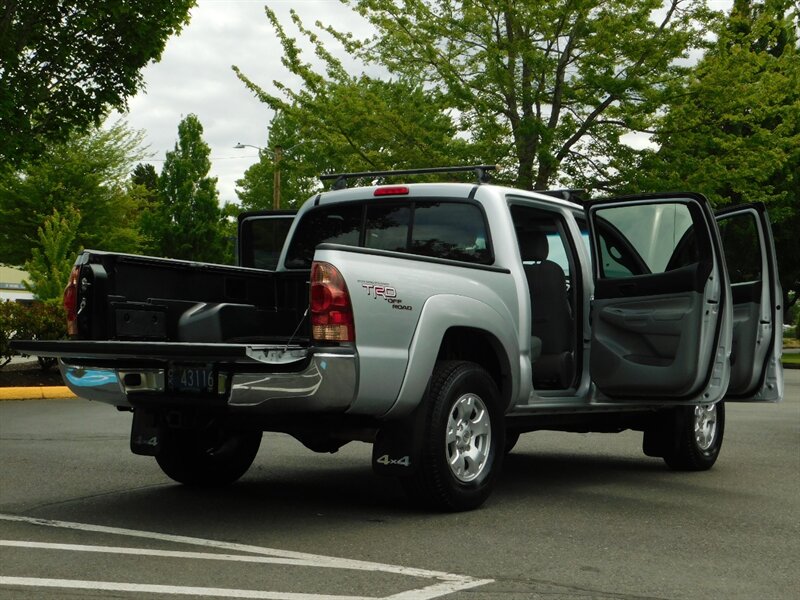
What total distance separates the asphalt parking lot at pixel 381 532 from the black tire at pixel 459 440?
16 centimetres

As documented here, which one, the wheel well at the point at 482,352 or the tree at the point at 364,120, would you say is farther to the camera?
the tree at the point at 364,120

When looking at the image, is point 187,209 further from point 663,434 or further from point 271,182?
point 663,434

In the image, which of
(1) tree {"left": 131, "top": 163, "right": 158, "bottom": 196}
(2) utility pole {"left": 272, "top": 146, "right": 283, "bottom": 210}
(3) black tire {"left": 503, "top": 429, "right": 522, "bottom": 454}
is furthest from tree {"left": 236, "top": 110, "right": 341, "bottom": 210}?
(3) black tire {"left": 503, "top": 429, "right": 522, "bottom": 454}

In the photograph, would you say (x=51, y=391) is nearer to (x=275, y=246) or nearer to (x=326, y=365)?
(x=275, y=246)

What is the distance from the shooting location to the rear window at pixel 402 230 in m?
7.68

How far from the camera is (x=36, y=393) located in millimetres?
16047

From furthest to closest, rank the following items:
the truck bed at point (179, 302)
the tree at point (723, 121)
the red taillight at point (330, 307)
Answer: the tree at point (723, 121), the truck bed at point (179, 302), the red taillight at point (330, 307)

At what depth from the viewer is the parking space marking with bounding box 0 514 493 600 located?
4832 millimetres

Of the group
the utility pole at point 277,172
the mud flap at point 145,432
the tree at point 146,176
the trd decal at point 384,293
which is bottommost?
the mud flap at point 145,432

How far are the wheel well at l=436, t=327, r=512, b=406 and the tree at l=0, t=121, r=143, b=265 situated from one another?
127 feet

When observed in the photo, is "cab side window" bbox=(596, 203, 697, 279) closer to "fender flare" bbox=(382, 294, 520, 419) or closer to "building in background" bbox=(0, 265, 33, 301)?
"fender flare" bbox=(382, 294, 520, 419)

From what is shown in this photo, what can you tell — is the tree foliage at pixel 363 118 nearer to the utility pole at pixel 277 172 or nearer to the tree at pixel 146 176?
the utility pole at pixel 277 172

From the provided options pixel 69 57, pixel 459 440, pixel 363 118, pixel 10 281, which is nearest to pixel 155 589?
pixel 459 440

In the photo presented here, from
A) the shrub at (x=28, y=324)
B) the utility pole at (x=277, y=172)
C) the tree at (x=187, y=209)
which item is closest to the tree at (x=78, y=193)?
the tree at (x=187, y=209)
